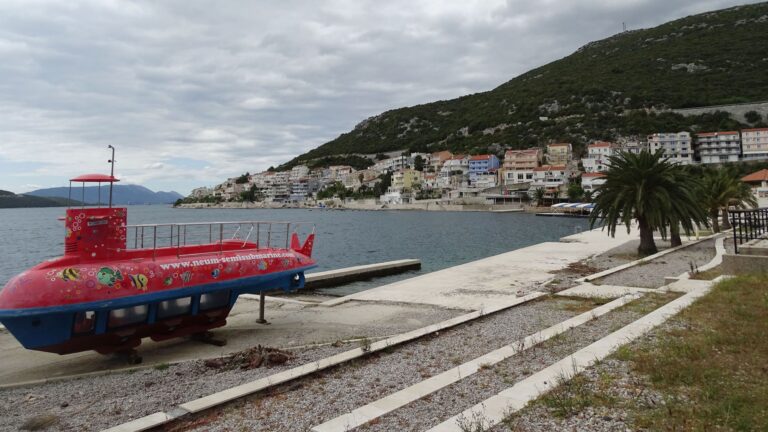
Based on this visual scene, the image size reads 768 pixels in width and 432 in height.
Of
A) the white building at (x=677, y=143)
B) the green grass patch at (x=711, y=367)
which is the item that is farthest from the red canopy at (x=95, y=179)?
the white building at (x=677, y=143)

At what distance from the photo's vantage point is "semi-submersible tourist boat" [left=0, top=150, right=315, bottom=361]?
342 inches

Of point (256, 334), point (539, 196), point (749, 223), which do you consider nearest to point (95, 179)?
point (256, 334)

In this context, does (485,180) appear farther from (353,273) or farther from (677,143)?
(353,273)

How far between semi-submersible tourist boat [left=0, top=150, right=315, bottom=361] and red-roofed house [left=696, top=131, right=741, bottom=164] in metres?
154

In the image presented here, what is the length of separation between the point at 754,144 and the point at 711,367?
15615 cm

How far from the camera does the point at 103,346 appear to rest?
9.73 m

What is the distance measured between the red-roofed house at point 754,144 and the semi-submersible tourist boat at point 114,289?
153270 millimetres

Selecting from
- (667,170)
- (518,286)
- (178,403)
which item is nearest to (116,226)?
(178,403)

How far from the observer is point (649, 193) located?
943 inches

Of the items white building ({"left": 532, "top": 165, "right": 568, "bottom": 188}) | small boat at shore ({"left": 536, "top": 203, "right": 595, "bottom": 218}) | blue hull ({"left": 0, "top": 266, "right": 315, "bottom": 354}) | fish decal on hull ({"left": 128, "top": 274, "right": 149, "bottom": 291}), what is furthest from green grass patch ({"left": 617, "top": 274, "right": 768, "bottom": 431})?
white building ({"left": 532, "top": 165, "right": 568, "bottom": 188})

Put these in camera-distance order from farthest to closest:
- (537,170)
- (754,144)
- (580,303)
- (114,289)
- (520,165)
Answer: (520,165) → (537,170) → (754,144) → (580,303) → (114,289)

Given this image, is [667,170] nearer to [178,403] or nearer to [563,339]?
[563,339]

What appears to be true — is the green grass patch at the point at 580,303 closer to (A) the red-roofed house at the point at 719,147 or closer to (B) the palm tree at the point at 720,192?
(B) the palm tree at the point at 720,192

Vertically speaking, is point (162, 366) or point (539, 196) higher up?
point (539, 196)
